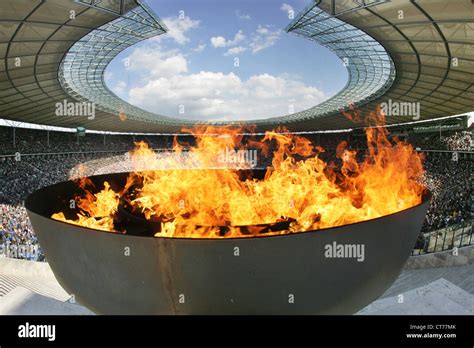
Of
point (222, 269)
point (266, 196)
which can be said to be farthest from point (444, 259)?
point (222, 269)

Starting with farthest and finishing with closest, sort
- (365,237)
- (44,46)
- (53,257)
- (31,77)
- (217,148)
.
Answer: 1. (31,77)
2. (44,46)
3. (217,148)
4. (53,257)
5. (365,237)

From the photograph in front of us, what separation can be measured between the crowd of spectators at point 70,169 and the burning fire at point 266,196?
32.1 feet

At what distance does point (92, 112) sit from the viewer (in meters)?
32.2

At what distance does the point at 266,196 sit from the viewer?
21.1ft

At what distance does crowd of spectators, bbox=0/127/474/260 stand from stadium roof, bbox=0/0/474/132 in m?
5.62

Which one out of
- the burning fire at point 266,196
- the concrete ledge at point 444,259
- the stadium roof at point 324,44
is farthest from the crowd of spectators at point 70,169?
the burning fire at point 266,196

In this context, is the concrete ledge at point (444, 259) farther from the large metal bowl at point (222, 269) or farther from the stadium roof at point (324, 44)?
the large metal bowl at point (222, 269)

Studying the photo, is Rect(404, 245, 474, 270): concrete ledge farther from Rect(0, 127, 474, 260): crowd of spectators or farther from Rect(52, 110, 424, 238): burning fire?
Rect(52, 110, 424, 238): burning fire

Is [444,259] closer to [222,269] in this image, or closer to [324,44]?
[222,269]

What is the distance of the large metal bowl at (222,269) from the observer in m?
3.44

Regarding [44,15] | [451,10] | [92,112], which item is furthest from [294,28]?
[92,112]

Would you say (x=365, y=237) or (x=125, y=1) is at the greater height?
(x=125, y=1)

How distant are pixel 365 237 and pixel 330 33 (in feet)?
58.3
